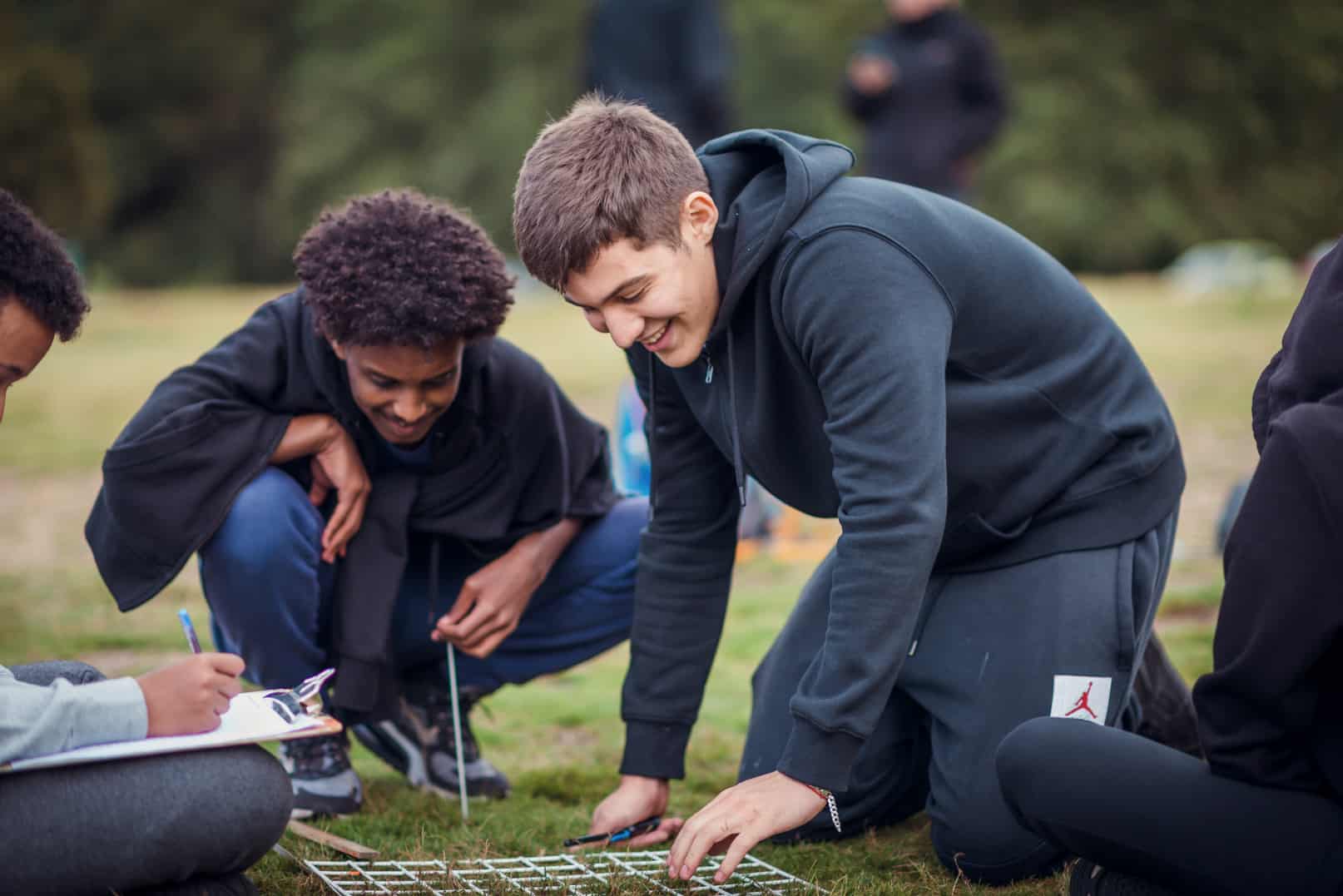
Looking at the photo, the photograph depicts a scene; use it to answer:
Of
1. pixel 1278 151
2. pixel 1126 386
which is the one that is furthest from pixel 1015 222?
pixel 1126 386

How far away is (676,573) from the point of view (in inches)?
105

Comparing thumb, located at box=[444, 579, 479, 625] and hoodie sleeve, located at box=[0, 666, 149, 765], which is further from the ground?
hoodie sleeve, located at box=[0, 666, 149, 765]

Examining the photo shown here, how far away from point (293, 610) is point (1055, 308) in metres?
1.52

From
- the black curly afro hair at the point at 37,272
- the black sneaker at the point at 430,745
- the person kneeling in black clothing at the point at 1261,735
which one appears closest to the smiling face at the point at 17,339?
the black curly afro hair at the point at 37,272

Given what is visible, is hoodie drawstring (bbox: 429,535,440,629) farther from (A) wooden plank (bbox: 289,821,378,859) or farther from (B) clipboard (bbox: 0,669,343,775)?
(B) clipboard (bbox: 0,669,343,775)

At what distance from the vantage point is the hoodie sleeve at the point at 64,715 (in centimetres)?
184

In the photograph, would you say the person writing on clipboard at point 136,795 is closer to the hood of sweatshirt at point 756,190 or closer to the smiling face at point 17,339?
the smiling face at point 17,339

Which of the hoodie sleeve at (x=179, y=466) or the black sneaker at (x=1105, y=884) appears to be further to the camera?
the hoodie sleeve at (x=179, y=466)

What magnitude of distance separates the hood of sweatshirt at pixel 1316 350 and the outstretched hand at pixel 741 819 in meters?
0.82

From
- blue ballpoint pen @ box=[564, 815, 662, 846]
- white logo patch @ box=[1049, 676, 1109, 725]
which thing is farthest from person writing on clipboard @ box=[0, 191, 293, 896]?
white logo patch @ box=[1049, 676, 1109, 725]

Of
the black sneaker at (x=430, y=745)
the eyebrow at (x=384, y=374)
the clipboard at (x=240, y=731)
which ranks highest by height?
the eyebrow at (x=384, y=374)

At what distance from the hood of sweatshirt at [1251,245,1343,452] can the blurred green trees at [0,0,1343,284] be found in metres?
23.4

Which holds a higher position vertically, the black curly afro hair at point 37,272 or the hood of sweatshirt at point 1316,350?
the black curly afro hair at point 37,272

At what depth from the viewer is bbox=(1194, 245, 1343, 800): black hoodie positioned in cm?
164
